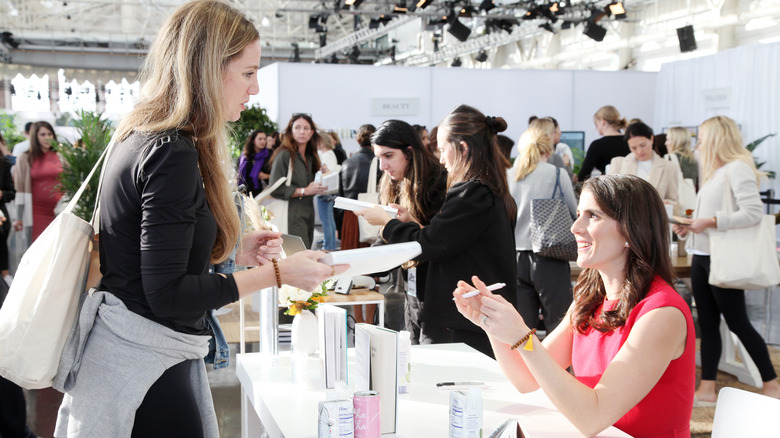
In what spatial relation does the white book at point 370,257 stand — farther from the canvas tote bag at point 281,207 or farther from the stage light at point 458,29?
the stage light at point 458,29

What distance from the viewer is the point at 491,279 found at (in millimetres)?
2650

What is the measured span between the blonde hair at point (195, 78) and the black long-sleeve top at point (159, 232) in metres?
0.05

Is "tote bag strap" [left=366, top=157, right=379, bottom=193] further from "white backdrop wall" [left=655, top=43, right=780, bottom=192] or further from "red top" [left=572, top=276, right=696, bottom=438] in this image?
"white backdrop wall" [left=655, top=43, right=780, bottom=192]

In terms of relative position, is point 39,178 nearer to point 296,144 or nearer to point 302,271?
point 296,144

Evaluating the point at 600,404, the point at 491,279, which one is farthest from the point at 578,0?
the point at 600,404

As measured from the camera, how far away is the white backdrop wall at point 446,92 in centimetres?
1098

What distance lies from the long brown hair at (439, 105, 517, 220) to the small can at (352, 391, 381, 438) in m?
1.32

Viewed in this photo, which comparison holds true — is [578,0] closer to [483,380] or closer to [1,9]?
[483,380]

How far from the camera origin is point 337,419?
1.39m

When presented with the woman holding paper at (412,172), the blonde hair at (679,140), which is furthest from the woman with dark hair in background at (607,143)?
the woman holding paper at (412,172)

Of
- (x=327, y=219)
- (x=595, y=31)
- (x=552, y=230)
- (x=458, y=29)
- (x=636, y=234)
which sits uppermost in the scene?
(x=458, y=29)

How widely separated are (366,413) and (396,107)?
33.5 feet

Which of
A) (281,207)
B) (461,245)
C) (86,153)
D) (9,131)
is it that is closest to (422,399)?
(461,245)

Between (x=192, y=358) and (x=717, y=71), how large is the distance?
1125 centimetres
